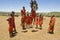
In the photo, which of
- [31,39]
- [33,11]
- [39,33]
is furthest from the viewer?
[33,11]

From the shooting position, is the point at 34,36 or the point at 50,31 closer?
the point at 34,36

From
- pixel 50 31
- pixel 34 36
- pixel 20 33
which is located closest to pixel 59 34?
pixel 50 31

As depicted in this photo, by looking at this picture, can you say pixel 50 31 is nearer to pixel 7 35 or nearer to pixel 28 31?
pixel 28 31

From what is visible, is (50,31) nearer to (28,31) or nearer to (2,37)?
(28,31)

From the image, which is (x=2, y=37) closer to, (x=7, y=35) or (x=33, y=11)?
(x=7, y=35)

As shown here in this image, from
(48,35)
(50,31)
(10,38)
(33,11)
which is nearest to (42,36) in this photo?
(48,35)

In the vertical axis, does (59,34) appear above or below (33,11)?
below

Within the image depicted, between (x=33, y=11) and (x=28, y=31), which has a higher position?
(x=33, y=11)

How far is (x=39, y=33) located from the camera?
16.2 metres

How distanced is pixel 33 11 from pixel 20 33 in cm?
470

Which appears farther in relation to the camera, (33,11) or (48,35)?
(33,11)

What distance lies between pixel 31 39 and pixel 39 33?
4.68ft

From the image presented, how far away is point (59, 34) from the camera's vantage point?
1628cm

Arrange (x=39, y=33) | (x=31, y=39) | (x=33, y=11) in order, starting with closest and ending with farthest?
(x=31, y=39), (x=39, y=33), (x=33, y=11)
